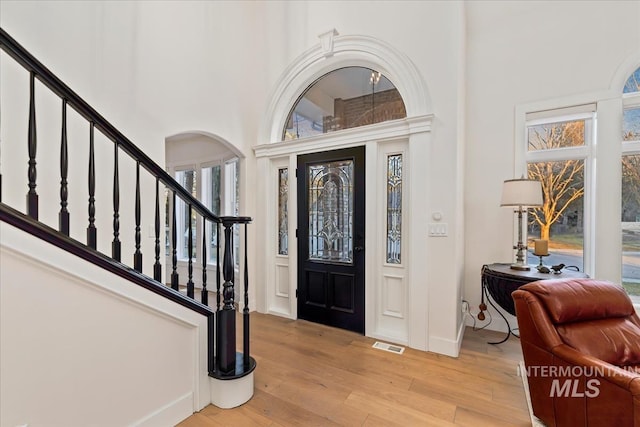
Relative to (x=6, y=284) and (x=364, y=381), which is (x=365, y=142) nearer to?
(x=364, y=381)

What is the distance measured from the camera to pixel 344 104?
3631mm

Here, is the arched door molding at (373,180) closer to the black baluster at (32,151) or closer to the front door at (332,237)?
the front door at (332,237)

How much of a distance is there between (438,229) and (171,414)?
2.56 meters

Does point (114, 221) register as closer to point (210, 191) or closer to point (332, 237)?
point (332, 237)

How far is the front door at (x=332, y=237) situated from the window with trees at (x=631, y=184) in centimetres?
254

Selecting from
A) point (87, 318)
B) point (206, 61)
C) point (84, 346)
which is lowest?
point (84, 346)

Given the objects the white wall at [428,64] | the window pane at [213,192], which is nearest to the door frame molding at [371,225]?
the white wall at [428,64]

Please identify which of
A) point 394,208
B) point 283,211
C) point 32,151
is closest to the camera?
point 32,151

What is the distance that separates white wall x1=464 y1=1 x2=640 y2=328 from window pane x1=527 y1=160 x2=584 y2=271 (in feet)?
1.06

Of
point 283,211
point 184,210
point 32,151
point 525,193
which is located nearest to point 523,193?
point 525,193

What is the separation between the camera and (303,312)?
3.80m

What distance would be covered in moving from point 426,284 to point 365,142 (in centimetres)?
160

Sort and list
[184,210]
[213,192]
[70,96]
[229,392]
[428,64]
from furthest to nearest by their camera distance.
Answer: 1. [184,210]
2. [213,192]
3. [428,64]
4. [229,392]
5. [70,96]

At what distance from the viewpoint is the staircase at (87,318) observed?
132cm
